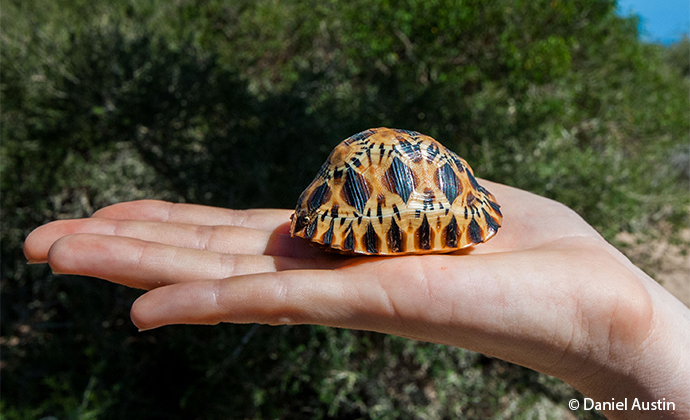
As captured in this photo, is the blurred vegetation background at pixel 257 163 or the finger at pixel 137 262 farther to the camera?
the blurred vegetation background at pixel 257 163

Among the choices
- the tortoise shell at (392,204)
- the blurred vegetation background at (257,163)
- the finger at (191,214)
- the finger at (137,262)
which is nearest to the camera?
the finger at (137,262)

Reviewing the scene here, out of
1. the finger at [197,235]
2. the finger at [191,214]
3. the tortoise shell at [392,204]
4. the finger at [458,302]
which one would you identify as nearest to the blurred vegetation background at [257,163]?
the finger at [191,214]

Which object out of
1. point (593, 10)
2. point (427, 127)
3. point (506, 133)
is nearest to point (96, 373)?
point (427, 127)

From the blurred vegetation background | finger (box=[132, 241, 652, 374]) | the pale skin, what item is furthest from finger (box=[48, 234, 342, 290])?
the blurred vegetation background

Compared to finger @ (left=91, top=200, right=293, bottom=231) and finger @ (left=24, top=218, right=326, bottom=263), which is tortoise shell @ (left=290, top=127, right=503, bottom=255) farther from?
finger @ (left=91, top=200, right=293, bottom=231)

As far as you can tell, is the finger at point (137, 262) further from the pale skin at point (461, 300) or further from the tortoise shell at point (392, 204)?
the tortoise shell at point (392, 204)

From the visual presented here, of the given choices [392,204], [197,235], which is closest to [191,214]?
[197,235]
